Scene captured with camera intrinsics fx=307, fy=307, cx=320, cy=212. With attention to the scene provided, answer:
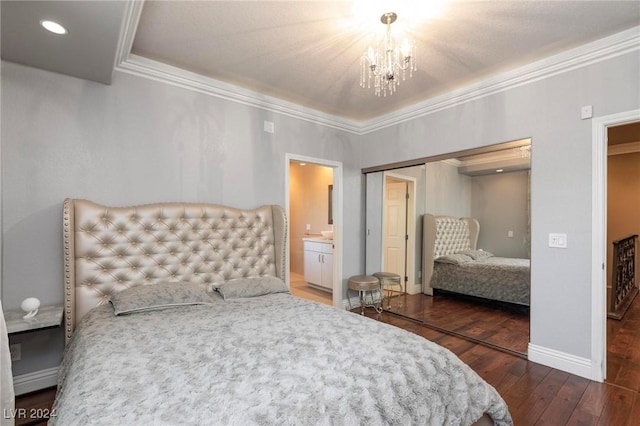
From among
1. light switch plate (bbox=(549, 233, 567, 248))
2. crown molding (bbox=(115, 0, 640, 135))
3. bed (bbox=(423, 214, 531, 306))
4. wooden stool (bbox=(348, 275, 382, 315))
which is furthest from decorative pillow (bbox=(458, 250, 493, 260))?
crown molding (bbox=(115, 0, 640, 135))

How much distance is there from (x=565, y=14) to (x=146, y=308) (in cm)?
363

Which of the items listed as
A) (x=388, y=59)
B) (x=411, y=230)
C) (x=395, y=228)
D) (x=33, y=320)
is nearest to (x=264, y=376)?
(x=33, y=320)

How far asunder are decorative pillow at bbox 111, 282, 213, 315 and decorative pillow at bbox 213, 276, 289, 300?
197 mm

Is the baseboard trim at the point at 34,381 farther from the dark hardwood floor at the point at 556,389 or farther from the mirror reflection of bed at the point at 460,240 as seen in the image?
the mirror reflection of bed at the point at 460,240

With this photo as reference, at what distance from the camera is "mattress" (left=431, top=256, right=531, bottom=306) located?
10.1 feet

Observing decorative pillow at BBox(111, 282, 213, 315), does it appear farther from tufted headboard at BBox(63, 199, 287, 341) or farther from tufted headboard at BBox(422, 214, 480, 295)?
tufted headboard at BBox(422, 214, 480, 295)

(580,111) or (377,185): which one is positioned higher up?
(580,111)

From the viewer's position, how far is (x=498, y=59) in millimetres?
2744

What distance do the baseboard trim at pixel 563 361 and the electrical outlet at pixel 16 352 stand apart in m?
4.20

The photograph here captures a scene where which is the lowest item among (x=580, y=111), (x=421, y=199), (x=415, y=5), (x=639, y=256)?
(x=639, y=256)

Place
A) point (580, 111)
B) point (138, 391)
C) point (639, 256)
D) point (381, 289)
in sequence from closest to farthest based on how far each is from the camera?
point (138, 391), point (580, 111), point (381, 289), point (639, 256)

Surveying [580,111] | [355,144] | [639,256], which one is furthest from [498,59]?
[639,256]

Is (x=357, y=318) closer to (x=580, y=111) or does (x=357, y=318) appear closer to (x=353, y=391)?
(x=353, y=391)

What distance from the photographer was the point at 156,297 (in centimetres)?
235
